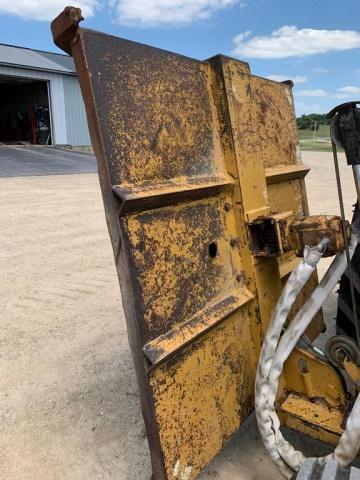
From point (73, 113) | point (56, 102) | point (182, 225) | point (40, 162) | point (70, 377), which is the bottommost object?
point (70, 377)

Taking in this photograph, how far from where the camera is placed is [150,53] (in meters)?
1.69

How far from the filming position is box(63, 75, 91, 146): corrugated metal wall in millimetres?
22781


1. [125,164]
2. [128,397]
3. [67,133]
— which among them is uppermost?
[67,133]

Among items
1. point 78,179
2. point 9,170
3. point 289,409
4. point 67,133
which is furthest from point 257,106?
point 67,133

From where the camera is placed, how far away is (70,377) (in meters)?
3.06

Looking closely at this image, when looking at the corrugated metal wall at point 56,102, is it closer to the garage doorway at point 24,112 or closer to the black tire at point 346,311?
the garage doorway at point 24,112

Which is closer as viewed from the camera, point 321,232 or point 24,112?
point 321,232

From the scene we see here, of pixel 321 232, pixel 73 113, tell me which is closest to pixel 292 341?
pixel 321 232

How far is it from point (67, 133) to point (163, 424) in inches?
894

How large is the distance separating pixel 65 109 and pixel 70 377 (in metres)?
21.4

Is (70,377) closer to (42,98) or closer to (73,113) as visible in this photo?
(73,113)

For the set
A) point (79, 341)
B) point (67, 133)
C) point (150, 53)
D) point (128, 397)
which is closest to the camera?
point (150, 53)

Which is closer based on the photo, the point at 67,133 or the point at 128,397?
the point at 128,397

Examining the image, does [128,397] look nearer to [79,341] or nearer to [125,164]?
[79,341]
